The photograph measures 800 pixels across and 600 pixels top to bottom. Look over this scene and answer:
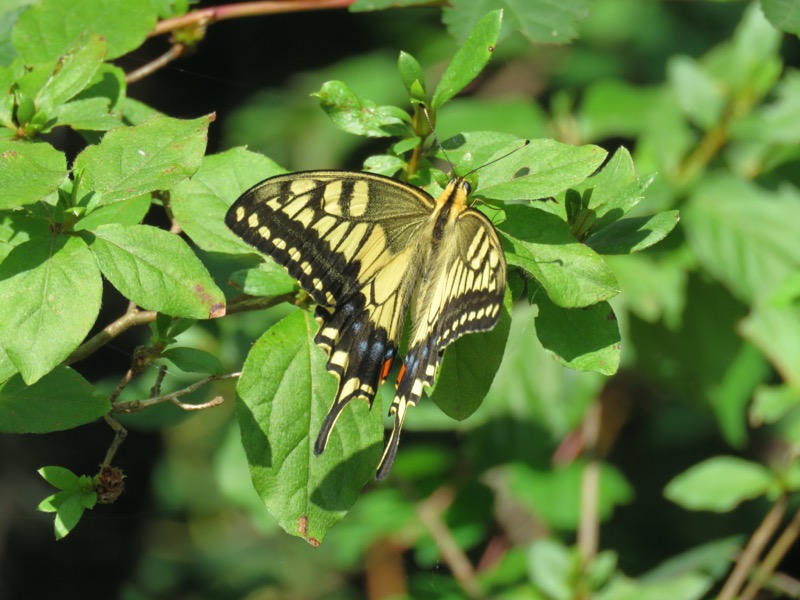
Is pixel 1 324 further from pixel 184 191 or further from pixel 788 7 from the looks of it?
pixel 788 7

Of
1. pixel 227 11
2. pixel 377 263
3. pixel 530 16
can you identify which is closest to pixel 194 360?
pixel 377 263

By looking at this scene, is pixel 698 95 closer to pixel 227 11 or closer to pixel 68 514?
pixel 227 11

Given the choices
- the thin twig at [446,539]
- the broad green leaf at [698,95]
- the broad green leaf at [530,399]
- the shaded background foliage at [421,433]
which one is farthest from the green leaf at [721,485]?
the broad green leaf at [698,95]

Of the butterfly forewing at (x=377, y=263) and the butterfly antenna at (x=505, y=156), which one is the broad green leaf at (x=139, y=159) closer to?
the butterfly forewing at (x=377, y=263)

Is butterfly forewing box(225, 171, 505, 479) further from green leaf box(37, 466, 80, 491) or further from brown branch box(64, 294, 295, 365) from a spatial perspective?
green leaf box(37, 466, 80, 491)

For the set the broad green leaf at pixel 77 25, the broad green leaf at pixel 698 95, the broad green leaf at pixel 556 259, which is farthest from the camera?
the broad green leaf at pixel 698 95

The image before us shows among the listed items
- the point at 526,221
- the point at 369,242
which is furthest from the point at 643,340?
the point at 526,221

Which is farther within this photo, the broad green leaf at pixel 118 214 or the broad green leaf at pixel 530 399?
the broad green leaf at pixel 530 399
